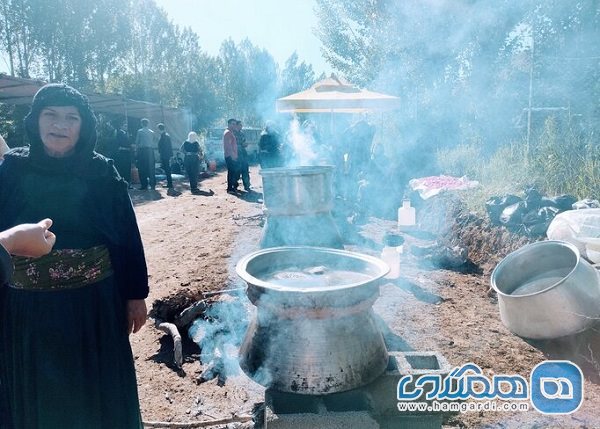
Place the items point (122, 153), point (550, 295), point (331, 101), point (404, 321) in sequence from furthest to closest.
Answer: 1. point (122, 153)
2. point (331, 101)
3. point (404, 321)
4. point (550, 295)

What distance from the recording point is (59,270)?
2043 millimetres

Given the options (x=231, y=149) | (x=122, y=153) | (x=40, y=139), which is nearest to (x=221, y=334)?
(x=40, y=139)

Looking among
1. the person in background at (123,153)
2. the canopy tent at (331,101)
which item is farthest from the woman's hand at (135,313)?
the person in background at (123,153)

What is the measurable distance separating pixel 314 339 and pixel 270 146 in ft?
27.0

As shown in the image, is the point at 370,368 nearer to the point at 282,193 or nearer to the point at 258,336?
the point at 258,336

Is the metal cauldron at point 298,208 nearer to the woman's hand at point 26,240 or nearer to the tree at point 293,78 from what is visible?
the woman's hand at point 26,240

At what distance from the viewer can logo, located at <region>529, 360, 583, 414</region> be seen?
2980mm

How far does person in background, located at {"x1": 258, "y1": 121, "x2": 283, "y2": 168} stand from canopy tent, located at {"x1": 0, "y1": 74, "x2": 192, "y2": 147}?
6.09m

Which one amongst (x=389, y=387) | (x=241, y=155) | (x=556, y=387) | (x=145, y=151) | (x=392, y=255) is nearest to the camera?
(x=389, y=387)

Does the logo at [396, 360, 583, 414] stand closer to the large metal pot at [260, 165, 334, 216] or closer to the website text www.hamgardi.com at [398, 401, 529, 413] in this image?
the website text www.hamgardi.com at [398, 401, 529, 413]

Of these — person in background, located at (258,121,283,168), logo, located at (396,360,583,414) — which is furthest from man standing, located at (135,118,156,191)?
logo, located at (396,360,583,414)

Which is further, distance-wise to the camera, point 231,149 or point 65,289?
point 231,149

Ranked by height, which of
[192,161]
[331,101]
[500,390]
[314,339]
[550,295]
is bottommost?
[500,390]

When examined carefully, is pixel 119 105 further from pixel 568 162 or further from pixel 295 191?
pixel 568 162
